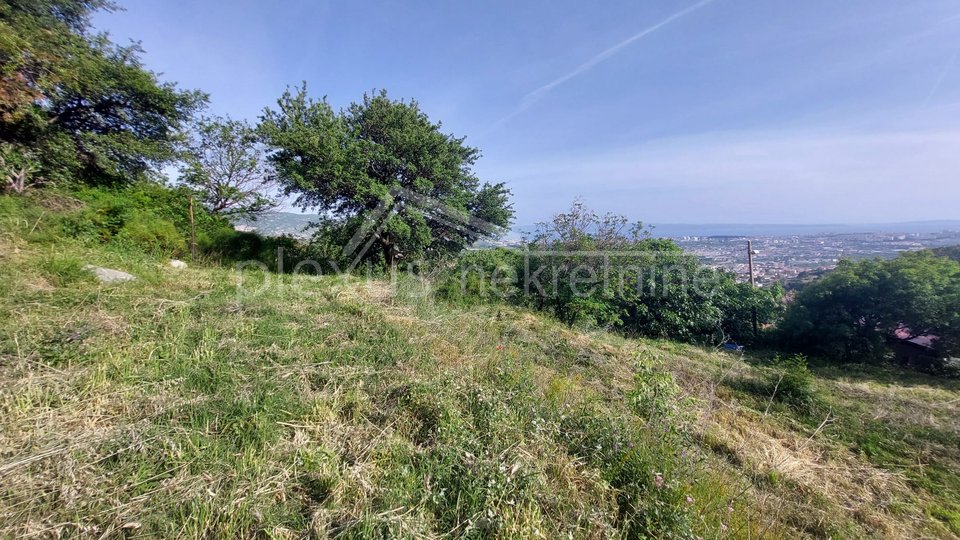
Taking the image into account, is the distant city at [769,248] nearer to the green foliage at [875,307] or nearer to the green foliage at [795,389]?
the green foliage at [875,307]

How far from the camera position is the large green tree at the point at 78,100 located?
5.29 m

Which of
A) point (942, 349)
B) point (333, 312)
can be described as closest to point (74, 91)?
point (333, 312)

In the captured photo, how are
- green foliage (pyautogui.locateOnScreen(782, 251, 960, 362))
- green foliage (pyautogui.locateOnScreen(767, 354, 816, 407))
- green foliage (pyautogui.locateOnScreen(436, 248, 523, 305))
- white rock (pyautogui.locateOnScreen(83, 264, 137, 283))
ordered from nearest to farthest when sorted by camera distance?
white rock (pyautogui.locateOnScreen(83, 264, 137, 283)) → green foliage (pyautogui.locateOnScreen(767, 354, 816, 407)) → green foliage (pyautogui.locateOnScreen(782, 251, 960, 362)) → green foliage (pyautogui.locateOnScreen(436, 248, 523, 305))

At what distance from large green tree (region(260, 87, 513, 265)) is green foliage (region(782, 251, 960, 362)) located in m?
9.71

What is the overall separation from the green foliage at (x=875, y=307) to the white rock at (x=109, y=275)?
46.0 ft

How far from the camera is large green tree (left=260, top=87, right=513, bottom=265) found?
304 inches

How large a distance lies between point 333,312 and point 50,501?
2.78m

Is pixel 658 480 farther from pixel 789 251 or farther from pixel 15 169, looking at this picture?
pixel 789 251

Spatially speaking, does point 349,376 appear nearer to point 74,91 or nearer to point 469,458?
point 469,458

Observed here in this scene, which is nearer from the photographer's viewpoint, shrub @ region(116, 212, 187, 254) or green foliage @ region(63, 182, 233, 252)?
green foliage @ region(63, 182, 233, 252)

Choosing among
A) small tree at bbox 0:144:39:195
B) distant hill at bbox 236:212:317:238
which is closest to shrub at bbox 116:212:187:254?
small tree at bbox 0:144:39:195

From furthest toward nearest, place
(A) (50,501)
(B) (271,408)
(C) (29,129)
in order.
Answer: (C) (29,129) → (B) (271,408) → (A) (50,501)

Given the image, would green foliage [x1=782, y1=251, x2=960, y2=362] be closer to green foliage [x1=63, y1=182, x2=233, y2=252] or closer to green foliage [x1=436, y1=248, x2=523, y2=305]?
green foliage [x1=436, y1=248, x2=523, y2=305]

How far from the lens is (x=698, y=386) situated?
4336mm
